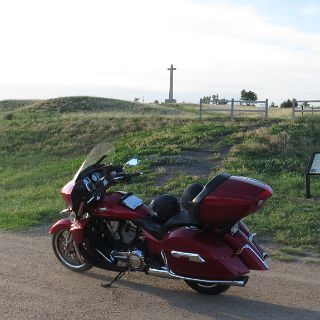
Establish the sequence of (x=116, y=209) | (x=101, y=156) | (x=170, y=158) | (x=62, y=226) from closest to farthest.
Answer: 1. (x=116, y=209)
2. (x=101, y=156)
3. (x=62, y=226)
4. (x=170, y=158)

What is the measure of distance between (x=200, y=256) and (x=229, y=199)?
639mm

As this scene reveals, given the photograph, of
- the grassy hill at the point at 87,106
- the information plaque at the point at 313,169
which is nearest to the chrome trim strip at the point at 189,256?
the information plaque at the point at 313,169

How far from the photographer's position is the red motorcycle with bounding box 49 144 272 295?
5645 millimetres

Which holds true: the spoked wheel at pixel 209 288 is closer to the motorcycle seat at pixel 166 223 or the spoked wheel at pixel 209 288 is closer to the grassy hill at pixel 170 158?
the motorcycle seat at pixel 166 223

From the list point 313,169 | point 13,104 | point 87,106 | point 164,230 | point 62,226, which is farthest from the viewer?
point 13,104

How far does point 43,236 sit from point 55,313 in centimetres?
367

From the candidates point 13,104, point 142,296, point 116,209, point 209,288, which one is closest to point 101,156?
point 116,209

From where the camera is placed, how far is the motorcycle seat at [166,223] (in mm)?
5893

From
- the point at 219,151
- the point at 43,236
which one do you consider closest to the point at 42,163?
the point at 219,151

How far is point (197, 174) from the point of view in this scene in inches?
552

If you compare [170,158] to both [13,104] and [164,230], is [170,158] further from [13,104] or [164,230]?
[13,104]

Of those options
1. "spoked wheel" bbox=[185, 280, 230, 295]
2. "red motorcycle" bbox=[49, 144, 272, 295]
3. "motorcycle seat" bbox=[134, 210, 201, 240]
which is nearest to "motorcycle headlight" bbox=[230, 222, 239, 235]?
"red motorcycle" bbox=[49, 144, 272, 295]

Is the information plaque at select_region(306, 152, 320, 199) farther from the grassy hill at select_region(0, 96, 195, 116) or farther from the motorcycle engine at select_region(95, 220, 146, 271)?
the grassy hill at select_region(0, 96, 195, 116)

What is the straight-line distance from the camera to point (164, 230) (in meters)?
6.04
